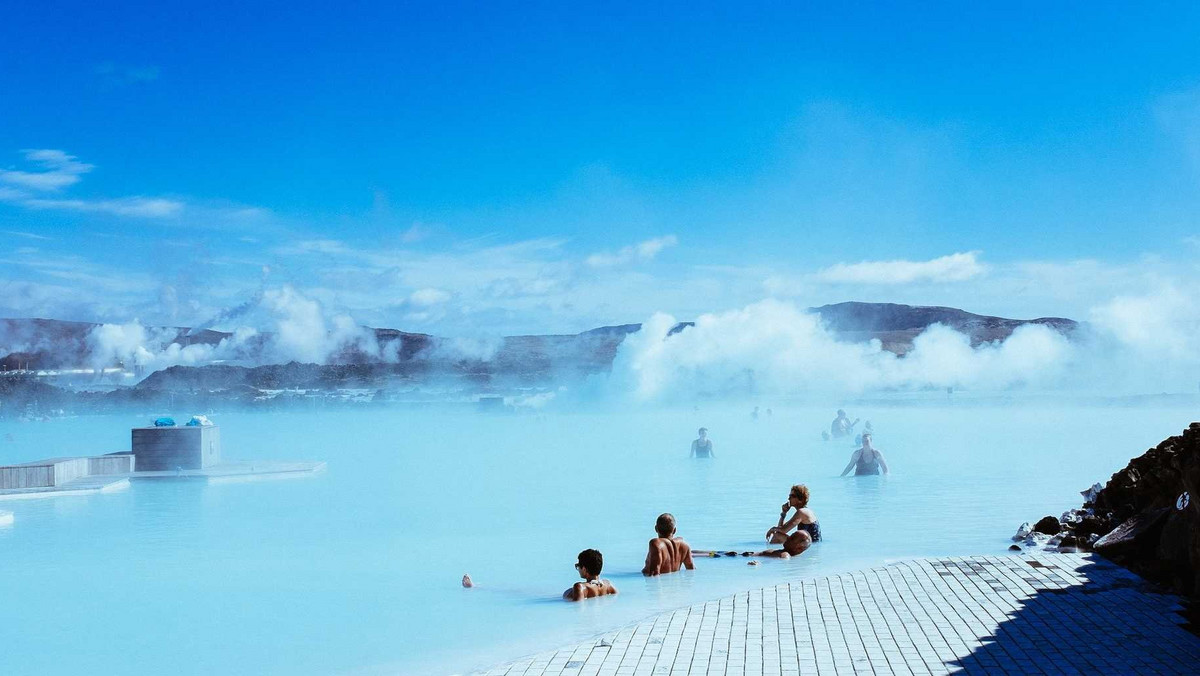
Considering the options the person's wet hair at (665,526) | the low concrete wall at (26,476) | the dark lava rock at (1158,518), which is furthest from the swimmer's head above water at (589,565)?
the low concrete wall at (26,476)

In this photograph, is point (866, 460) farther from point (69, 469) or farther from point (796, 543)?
point (69, 469)

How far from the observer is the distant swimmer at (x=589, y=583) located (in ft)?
26.8

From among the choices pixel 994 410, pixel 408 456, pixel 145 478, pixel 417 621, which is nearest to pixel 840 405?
pixel 994 410

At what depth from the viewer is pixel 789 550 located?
33.6 feet

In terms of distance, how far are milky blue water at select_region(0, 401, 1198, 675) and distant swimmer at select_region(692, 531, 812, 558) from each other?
13 cm

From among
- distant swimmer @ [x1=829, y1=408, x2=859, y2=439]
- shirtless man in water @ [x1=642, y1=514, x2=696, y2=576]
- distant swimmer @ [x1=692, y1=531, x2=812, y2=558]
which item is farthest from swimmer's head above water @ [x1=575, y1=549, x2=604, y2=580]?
distant swimmer @ [x1=829, y1=408, x2=859, y2=439]

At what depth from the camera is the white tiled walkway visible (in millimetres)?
4793

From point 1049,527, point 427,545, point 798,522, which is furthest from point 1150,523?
point 427,545

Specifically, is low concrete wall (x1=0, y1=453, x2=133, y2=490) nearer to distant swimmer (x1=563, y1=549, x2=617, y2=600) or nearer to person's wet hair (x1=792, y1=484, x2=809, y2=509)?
distant swimmer (x1=563, y1=549, x2=617, y2=600)

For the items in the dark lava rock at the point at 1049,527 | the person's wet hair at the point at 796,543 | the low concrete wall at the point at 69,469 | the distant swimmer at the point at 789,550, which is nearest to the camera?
the dark lava rock at the point at 1049,527

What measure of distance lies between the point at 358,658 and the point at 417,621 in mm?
1088

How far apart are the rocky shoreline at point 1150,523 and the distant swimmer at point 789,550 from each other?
207 cm

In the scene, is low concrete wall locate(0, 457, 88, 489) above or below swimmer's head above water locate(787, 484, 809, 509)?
above

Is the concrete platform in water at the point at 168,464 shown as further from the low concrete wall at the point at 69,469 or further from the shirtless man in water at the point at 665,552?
the shirtless man in water at the point at 665,552
